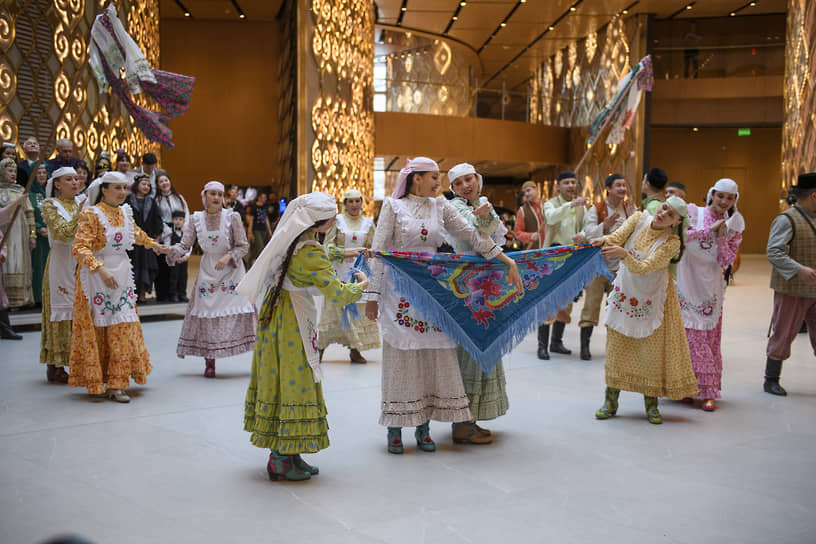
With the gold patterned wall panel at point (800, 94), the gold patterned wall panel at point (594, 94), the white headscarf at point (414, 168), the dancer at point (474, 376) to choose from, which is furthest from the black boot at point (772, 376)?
the gold patterned wall panel at point (594, 94)

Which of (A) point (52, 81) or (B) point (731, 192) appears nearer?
(B) point (731, 192)

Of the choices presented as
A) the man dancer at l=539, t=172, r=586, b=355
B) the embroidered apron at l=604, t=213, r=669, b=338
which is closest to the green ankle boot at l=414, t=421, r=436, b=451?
the embroidered apron at l=604, t=213, r=669, b=338

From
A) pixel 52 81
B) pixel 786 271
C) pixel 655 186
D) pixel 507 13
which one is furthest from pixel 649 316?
pixel 507 13

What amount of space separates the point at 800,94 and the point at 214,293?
8.65m

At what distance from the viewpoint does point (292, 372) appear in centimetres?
355

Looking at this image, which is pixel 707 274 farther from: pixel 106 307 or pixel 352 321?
pixel 106 307

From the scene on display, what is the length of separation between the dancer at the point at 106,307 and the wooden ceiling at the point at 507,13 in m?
13.6

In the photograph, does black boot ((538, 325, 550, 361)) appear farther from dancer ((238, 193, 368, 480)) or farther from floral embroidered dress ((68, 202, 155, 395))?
dancer ((238, 193, 368, 480))

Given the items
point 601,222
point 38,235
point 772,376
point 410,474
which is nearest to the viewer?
point 410,474

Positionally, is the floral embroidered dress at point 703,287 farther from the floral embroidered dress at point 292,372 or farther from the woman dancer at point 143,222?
the woman dancer at point 143,222

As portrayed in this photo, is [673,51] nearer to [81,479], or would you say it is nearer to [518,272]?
[518,272]

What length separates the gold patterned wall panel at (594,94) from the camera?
56.8 feet

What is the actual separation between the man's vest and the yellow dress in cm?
133

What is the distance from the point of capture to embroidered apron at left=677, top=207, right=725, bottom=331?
5250 mm
